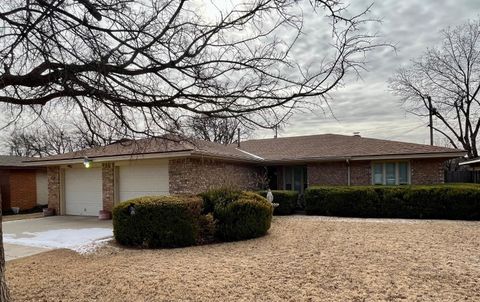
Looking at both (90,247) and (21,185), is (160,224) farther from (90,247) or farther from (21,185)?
(21,185)

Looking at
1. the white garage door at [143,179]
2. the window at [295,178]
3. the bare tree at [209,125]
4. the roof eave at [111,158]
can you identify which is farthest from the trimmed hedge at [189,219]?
the window at [295,178]

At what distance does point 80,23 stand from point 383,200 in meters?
13.0

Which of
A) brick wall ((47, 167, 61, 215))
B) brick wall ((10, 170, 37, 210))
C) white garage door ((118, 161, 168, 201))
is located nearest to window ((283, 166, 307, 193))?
white garage door ((118, 161, 168, 201))

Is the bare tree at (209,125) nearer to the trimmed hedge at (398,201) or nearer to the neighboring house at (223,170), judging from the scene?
the neighboring house at (223,170)

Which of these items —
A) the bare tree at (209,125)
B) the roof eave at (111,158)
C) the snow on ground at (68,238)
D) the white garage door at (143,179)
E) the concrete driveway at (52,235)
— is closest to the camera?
the bare tree at (209,125)

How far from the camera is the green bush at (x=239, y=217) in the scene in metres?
9.29

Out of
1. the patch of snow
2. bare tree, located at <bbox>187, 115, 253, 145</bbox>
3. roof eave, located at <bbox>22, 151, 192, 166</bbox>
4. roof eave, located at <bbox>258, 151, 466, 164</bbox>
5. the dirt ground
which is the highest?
bare tree, located at <bbox>187, 115, 253, 145</bbox>

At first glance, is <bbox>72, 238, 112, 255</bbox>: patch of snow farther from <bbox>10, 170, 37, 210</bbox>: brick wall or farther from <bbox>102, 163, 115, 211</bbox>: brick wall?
<bbox>10, 170, 37, 210</bbox>: brick wall

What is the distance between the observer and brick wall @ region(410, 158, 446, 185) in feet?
50.4

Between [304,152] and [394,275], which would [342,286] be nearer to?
[394,275]

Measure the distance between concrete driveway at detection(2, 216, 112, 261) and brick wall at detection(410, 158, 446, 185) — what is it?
12.5 meters

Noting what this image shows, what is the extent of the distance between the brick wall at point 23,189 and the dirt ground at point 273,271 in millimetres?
14602

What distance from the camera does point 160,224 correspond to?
28.3 feet

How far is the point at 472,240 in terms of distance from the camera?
8516 mm
